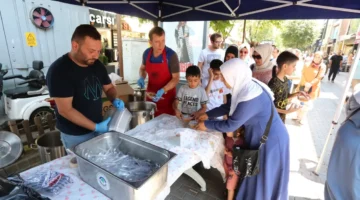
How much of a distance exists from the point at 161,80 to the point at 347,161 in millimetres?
1816

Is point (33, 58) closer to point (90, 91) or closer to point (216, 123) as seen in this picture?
point (90, 91)

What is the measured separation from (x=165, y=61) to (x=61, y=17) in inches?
107

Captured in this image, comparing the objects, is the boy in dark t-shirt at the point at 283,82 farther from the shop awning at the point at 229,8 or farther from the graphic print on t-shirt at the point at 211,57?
the graphic print on t-shirt at the point at 211,57

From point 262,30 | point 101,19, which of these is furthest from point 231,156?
point 262,30

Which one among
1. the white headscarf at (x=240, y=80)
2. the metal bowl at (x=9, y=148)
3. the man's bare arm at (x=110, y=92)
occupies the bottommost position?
the metal bowl at (x=9, y=148)

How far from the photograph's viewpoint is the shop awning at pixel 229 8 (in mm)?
2303

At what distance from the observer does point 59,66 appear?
1.28m

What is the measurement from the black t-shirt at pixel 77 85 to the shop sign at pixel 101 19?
5.85 meters

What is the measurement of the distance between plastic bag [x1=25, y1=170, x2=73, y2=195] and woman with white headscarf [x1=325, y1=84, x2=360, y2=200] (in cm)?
141

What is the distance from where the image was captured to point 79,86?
4.45 ft

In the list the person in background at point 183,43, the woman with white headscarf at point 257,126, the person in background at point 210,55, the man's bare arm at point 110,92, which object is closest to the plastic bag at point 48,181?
the man's bare arm at point 110,92

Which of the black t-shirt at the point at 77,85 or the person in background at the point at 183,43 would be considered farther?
the person in background at the point at 183,43

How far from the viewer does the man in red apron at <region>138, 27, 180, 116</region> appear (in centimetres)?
220

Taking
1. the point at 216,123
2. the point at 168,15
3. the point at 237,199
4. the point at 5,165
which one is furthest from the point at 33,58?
the point at 237,199
